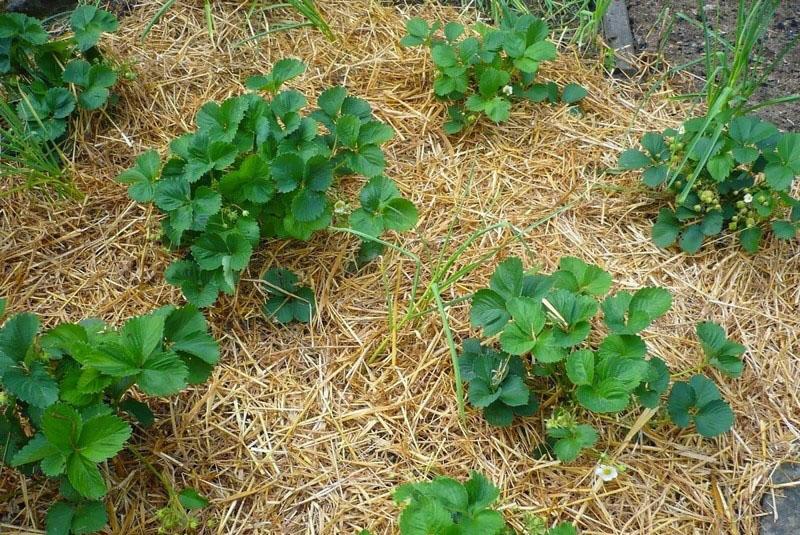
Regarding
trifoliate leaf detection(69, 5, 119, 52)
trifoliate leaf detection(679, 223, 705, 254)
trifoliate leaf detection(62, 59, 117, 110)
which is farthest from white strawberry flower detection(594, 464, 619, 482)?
trifoliate leaf detection(69, 5, 119, 52)

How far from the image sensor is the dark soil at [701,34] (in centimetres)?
236

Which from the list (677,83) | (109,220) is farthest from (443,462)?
(677,83)

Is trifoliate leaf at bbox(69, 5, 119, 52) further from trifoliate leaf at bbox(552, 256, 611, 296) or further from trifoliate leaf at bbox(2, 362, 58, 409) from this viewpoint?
trifoliate leaf at bbox(552, 256, 611, 296)

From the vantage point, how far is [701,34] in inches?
97.9

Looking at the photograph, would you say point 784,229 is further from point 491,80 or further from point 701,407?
point 491,80

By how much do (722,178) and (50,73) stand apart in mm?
1824

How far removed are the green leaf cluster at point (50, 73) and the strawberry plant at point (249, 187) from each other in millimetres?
362

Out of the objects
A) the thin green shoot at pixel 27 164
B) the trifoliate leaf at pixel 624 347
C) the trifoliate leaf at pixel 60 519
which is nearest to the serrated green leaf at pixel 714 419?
the trifoliate leaf at pixel 624 347

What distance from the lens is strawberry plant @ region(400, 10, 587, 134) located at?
208 cm

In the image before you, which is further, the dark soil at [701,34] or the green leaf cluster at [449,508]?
the dark soil at [701,34]

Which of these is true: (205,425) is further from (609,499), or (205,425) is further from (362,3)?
(362,3)

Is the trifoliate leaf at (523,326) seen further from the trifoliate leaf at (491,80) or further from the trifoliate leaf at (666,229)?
the trifoliate leaf at (491,80)

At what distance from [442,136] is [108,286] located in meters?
1.01

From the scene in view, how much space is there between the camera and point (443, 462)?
61.7 inches
